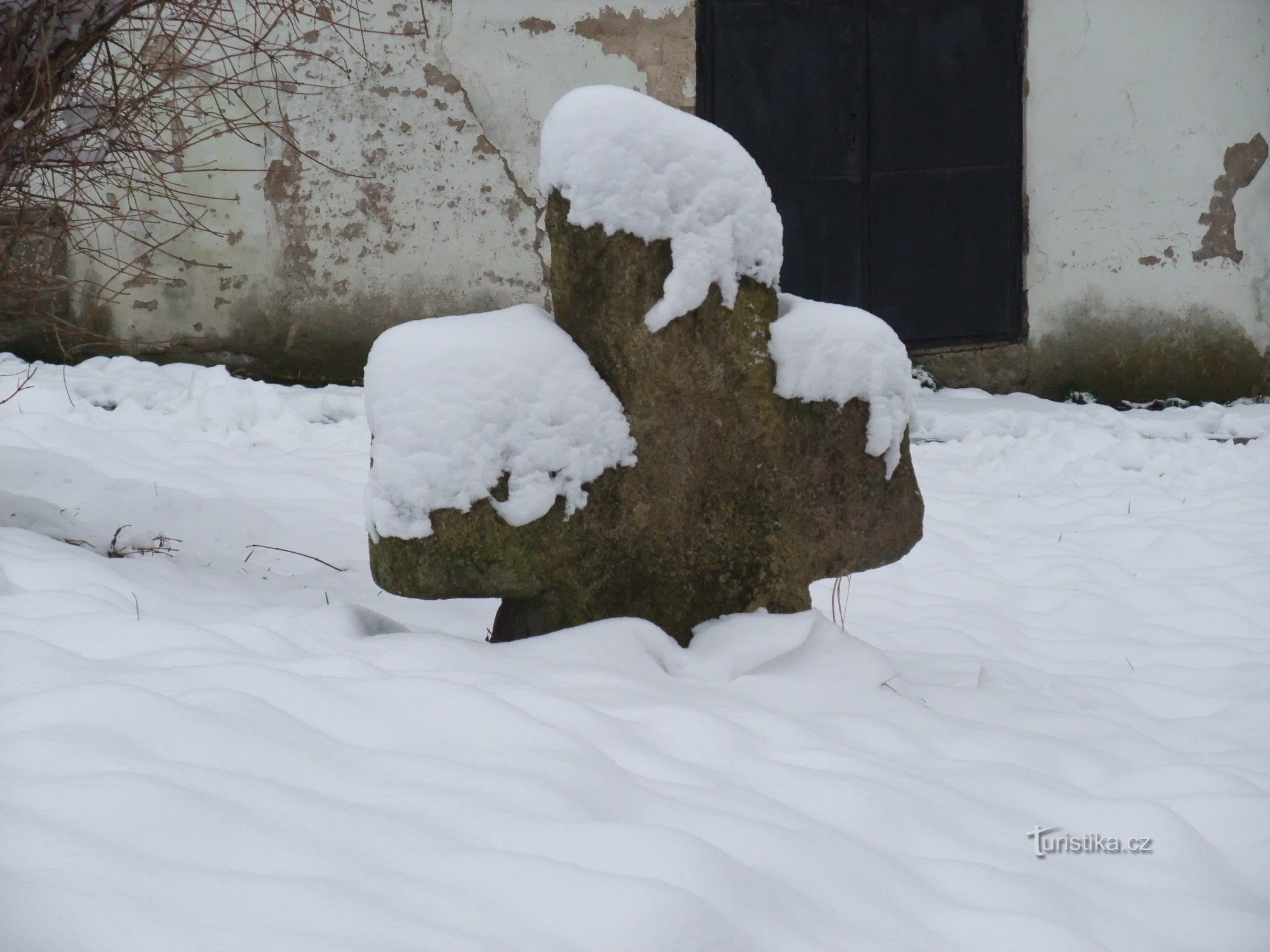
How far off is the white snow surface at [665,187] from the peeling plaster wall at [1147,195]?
3.43 meters

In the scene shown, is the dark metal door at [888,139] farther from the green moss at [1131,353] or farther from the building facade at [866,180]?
the green moss at [1131,353]

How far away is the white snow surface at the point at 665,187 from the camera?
6.31 ft

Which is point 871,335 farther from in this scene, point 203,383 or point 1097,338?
point 1097,338

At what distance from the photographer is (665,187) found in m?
1.95

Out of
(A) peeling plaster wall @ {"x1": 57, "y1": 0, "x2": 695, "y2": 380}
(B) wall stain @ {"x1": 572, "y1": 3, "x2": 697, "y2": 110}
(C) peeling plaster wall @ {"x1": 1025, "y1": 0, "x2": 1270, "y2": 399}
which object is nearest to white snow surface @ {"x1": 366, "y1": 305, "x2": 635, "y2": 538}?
(A) peeling plaster wall @ {"x1": 57, "y1": 0, "x2": 695, "y2": 380}

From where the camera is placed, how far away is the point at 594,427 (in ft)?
6.38

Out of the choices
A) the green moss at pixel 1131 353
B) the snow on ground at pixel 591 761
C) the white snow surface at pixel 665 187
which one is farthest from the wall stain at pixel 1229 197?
the white snow surface at pixel 665 187

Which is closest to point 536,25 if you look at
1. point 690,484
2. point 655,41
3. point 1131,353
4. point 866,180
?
point 655,41

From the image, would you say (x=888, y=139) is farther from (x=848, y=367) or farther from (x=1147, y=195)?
(x=848, y=367)

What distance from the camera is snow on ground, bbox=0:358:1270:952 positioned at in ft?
3.47

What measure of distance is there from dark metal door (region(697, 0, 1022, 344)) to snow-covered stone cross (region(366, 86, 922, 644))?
2.97m

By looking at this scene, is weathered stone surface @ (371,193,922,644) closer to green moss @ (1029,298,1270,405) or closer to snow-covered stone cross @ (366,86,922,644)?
snow-covered stone cross @ (366,86,922,644)

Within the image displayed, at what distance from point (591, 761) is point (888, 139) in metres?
4.10

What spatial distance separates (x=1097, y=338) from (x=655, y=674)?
3914 mm
